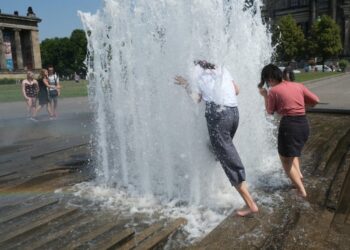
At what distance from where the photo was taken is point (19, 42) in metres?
70.4

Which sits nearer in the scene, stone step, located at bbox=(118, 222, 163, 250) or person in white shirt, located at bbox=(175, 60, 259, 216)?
stone step, located at bbox=(118, 222, 163, 250)

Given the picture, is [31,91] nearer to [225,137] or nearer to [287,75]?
[287,75]

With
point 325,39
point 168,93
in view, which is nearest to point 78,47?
point 325,39

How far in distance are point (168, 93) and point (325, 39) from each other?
6716cm

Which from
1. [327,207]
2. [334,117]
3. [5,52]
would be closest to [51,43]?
[5,52]

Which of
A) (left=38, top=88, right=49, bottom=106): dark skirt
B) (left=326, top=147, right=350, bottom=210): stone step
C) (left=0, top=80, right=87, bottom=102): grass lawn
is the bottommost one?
(left=326, top=147, right=350, bottom=210): stone step

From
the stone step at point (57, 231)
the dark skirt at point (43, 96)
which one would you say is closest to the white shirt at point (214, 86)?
the stone step at point (57, 231)

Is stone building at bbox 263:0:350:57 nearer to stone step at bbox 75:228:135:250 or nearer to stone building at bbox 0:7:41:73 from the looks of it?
stone building at bbox 0:7:41:73

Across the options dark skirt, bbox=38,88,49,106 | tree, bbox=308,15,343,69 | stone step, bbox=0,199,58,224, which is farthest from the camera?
tree, bbox=308,15,343,69

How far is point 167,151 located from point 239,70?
70.2 inches

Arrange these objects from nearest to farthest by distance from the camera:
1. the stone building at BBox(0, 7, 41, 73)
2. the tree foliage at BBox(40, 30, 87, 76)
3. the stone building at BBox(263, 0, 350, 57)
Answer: the stone building at BBox(0, 7, 41, 73)
the stone building at BBox(263, 0, 350, 57)
the tree foliage at BBox(40, 30, 87, 76)

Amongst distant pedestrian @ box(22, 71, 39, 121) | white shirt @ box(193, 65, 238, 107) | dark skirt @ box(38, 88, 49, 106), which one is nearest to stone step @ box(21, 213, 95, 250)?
white shirt @ box(193, 65, 238, 107)

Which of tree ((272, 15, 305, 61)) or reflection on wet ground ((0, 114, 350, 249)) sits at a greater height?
tree ((272, 15, 305, 61))

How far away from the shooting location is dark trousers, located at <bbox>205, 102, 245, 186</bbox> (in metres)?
4.31
